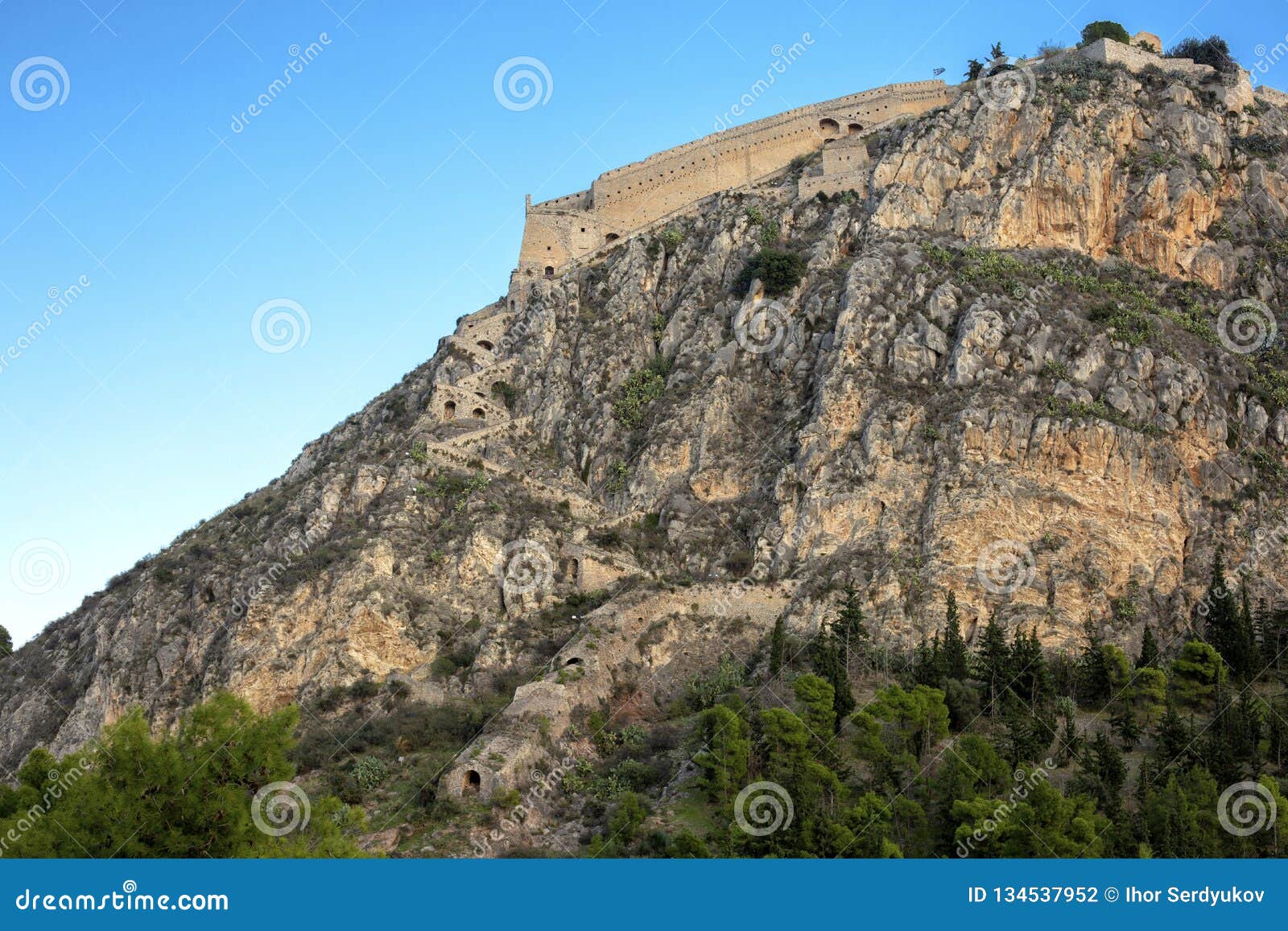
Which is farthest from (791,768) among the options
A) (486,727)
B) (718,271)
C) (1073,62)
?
(1073,62)

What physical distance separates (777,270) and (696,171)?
61.3ft

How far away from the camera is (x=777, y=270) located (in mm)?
76500

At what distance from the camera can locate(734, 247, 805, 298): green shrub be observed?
250ft

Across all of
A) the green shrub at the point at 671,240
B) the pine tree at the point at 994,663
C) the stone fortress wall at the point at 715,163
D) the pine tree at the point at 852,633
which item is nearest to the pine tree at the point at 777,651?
the pine tree at the point at 852,633

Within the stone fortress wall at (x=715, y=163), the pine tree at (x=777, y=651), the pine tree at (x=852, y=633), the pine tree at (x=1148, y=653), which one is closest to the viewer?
the pine tree at (x=1148, y=653)

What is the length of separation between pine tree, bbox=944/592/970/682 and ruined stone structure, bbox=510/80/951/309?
134 ft

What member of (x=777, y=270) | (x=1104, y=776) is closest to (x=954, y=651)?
(x=1104, y=776)

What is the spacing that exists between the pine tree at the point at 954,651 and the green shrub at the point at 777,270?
76.2 ft

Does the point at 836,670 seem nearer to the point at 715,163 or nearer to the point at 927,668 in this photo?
the point at 927,668

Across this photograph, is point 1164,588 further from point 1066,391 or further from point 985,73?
point 985,73

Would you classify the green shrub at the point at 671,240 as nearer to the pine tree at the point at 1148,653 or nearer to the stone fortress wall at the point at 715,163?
the stone fortress wall at the point at 715,163

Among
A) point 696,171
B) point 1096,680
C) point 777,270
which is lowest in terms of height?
point 1096,680

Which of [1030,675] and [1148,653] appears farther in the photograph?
[1148,653]

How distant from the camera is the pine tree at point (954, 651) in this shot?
56000 mm
